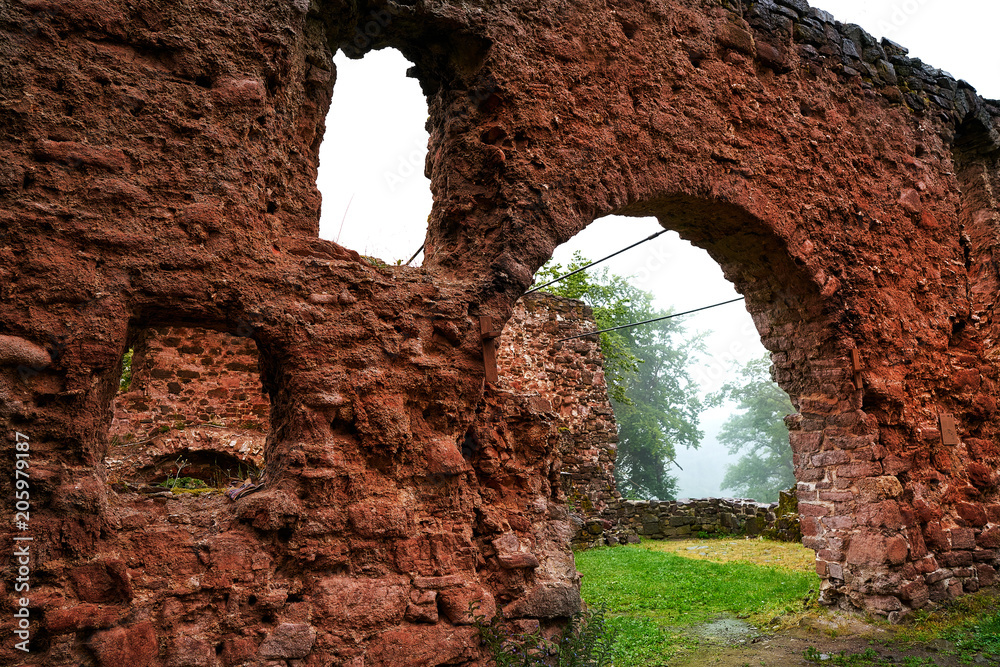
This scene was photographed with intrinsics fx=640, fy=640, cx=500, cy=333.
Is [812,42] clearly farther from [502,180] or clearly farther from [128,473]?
[128,473]

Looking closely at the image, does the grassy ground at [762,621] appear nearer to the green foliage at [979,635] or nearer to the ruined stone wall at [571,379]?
the green foliage at [979,635]

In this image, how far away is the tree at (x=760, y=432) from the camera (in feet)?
112

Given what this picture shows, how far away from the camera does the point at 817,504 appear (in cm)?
526

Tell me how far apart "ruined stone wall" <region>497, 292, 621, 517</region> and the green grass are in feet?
10.0

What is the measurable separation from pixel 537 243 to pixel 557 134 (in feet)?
2.41

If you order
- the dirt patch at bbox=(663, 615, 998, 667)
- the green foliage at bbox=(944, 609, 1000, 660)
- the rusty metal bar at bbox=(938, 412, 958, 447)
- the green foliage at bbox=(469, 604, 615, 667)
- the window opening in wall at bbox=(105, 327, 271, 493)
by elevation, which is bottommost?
the dirt patch at bbox=(663, 615, 998, 667)

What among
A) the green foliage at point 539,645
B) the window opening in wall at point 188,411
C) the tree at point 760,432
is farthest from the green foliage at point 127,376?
the tree at point 760,432

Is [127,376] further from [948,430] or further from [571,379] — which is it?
[948,430]

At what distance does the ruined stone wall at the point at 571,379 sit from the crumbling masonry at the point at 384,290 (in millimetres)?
6914

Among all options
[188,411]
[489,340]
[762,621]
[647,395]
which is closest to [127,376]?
[188,411]

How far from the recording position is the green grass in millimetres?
4980

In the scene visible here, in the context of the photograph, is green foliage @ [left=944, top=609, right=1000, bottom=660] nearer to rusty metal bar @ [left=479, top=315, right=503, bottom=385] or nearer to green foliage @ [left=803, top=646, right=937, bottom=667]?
green foliage @ [left=803, top=646, right=937, bottom=667]

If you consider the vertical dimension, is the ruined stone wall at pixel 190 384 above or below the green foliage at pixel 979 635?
above

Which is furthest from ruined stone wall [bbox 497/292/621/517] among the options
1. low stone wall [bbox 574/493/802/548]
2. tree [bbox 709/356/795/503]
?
tree [bbox 709/356/795/503]
